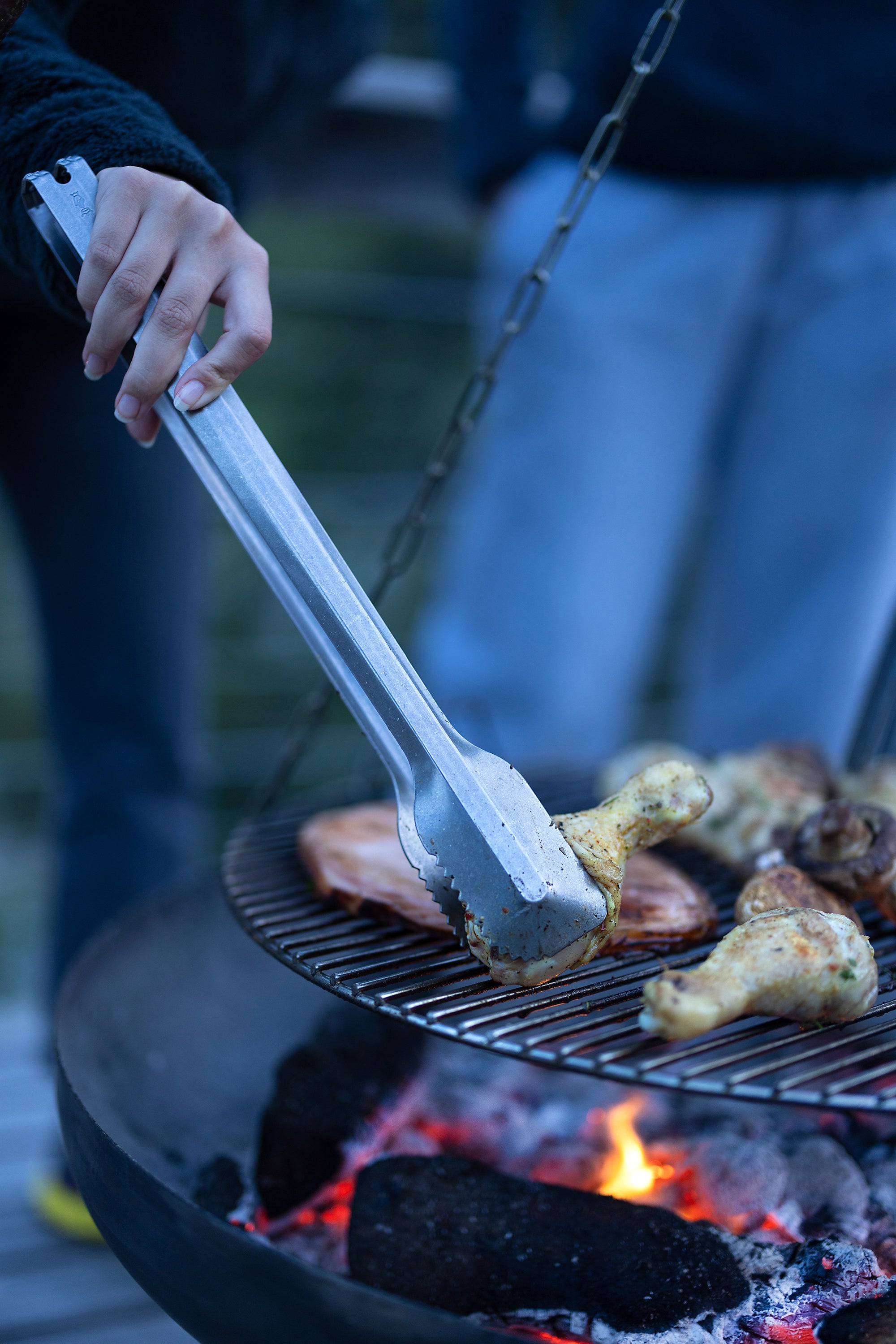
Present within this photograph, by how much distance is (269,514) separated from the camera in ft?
2.77

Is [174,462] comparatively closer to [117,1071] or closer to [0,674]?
[117,1071]

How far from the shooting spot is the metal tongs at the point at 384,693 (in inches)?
33.4

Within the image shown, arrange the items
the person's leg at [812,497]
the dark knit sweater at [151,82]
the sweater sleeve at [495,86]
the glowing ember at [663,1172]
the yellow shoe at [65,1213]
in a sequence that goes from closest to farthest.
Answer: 1. the dark knit sweater at [151,82]
2. the glowing ember at [663,1172]
3. the yellow shoe at [65,1213]
4. the person's leg at [812,497]
5. the sweater sleeve at [495,86]

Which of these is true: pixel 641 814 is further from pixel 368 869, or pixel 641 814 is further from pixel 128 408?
pixel 128 408

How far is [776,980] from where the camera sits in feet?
2.83

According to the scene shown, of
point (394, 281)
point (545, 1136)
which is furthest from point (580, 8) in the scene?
point (545, 1136)

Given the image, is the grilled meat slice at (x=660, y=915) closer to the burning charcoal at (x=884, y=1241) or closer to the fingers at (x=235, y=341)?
the burning charcoal at (x=884, y=1241)

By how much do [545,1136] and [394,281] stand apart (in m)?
2.64

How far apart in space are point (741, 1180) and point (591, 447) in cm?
142

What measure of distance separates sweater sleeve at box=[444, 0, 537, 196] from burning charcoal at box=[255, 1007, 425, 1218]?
5.73ft

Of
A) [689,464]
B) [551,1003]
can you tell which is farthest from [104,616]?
[689,464]

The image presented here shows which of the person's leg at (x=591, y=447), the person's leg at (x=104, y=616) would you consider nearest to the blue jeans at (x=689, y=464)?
the person's leg at (x=591, y=447)

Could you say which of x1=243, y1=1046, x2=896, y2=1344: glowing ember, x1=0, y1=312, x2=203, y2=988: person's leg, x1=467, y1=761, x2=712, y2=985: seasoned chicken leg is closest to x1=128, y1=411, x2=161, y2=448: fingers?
x1=467, y1=761, x2=712, y2=985: seasoned chicken leg

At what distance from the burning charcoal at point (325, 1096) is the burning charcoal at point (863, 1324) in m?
0.57
